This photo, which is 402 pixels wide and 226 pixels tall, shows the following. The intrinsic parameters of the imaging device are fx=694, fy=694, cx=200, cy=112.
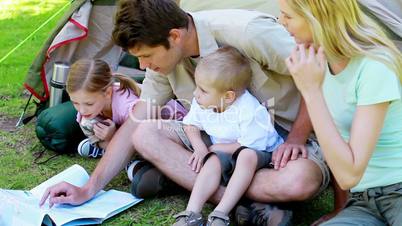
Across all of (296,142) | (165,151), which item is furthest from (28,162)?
(296,142)

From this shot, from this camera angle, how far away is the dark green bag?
3.12 meters

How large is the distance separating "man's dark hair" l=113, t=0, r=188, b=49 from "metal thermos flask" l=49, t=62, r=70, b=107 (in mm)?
974

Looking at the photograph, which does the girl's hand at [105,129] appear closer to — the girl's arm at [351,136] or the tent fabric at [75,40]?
the tent fabric at [75,40]

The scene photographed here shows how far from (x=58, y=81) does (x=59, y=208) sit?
1.05m

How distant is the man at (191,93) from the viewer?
231 centimetres

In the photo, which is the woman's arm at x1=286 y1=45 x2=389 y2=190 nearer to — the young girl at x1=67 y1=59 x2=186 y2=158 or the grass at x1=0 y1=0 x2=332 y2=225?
the grass at x1=0 y1=0 x2=332 y2=225

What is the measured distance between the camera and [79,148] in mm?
3115

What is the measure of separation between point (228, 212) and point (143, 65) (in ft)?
2.08

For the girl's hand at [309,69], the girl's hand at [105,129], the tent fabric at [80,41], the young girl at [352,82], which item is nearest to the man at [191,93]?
the girl's hand at [105,129]

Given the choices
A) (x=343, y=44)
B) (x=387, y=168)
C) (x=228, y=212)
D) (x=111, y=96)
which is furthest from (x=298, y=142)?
(x=111, y=96)

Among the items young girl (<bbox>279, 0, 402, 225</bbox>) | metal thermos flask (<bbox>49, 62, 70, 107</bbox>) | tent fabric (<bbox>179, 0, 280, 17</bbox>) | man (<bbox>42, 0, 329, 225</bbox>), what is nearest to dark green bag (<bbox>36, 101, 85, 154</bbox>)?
metal thermos flask (<bbox>49, 62, 70, 107</bbox>)

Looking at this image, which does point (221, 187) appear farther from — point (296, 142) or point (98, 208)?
point (98, 208)

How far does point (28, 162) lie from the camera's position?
10.3 ft

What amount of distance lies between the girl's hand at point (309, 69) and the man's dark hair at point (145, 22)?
0.75 metres
